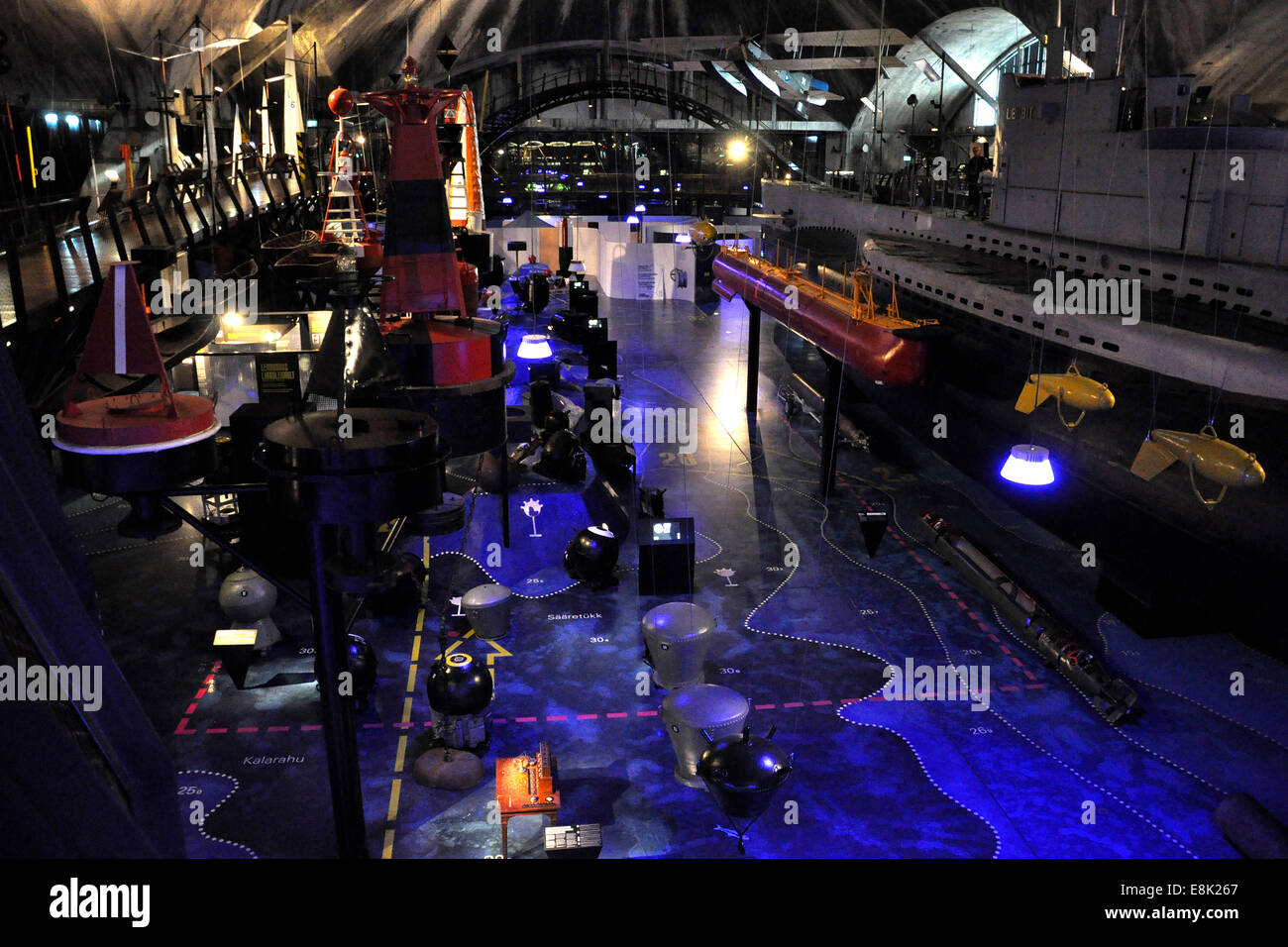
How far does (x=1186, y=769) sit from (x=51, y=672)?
11.1m

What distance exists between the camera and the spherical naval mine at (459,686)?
10.4 metres

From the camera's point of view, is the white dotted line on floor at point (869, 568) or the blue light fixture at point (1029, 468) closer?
the blue light fixture at point (1029, 468)

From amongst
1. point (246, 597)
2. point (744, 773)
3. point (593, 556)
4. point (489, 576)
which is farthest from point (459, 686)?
point (489, 576)

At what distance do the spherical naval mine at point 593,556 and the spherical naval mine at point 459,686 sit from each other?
4.10 m

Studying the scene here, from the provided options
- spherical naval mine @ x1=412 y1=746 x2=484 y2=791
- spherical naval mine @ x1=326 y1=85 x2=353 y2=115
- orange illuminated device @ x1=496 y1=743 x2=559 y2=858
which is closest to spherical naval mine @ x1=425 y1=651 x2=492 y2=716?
spherical naval mine @ x1=412 y1=746 x2=484 y2=791

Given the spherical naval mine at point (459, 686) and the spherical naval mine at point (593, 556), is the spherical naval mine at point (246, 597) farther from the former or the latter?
the spherical naval mine at point (593, 556)

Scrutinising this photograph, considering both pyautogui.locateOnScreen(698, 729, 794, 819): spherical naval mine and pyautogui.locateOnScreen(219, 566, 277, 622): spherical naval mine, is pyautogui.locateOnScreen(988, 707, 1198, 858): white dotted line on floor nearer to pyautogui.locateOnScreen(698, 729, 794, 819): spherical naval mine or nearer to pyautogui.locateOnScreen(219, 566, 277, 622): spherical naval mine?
pyautogui.locateOnScreen(698, 729, 794, 819): spherical naval mine

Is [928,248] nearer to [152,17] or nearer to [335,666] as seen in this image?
[335,666]

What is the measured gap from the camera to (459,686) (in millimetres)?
10406

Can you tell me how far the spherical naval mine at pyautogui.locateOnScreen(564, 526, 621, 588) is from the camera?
14.5 metres

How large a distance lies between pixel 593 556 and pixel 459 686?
4.37 m

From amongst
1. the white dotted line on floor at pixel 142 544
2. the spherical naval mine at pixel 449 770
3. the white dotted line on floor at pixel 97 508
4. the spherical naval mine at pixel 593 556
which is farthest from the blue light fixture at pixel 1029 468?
the white dotted line on floor at pixel 97 508

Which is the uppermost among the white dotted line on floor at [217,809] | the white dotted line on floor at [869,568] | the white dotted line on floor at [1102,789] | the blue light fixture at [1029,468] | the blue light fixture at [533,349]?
the blue light fixture at [533,349]

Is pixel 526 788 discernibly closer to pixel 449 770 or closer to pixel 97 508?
pixel 449 770
